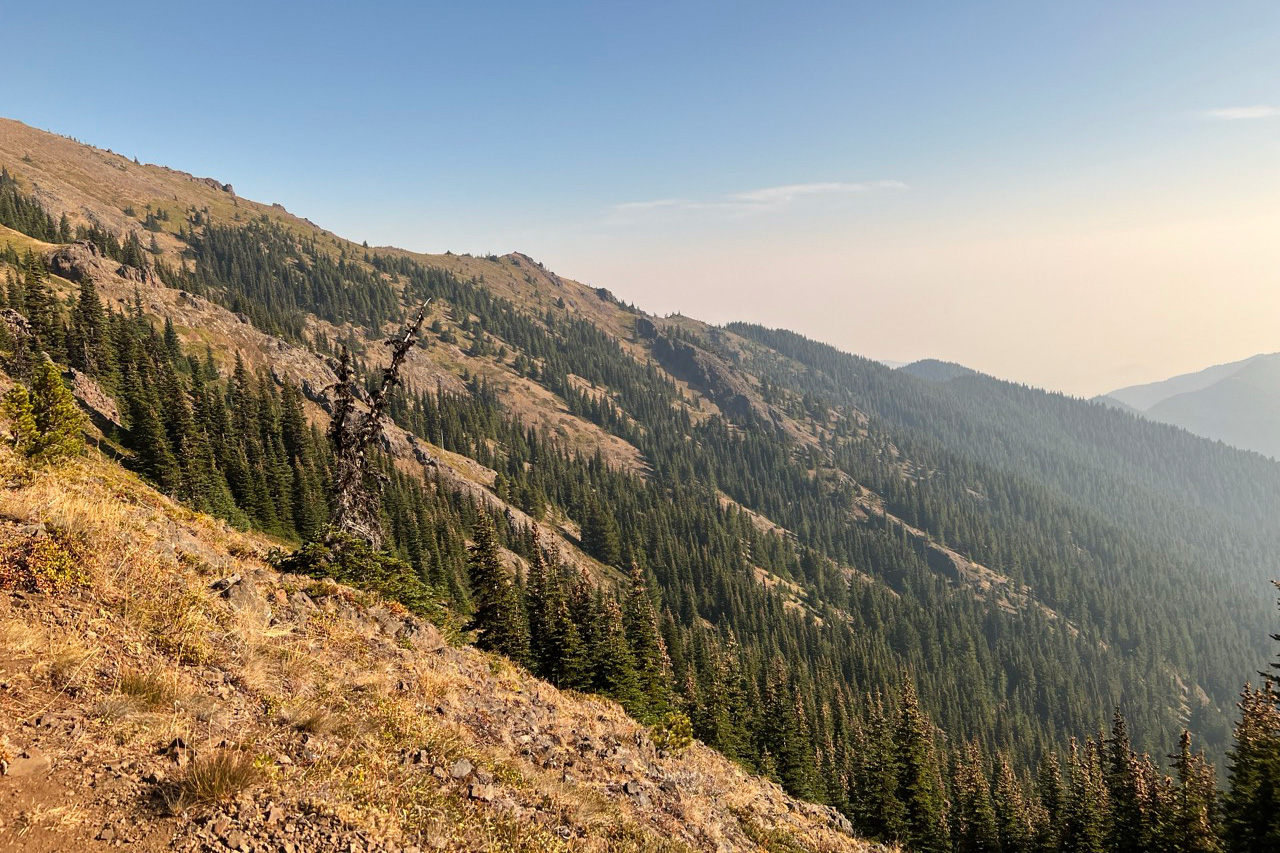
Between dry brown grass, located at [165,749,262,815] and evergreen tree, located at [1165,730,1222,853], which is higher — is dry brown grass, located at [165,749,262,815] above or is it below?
above

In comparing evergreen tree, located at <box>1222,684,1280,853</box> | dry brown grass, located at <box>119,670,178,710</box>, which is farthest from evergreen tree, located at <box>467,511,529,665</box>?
evergreen tree, located at <box>1222,684,1280,853</box>

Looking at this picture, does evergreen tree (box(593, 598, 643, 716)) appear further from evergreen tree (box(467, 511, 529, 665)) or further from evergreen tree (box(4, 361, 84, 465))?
evergreen tree (box(4, 361, 84, 465))

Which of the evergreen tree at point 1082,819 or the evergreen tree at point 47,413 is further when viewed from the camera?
the evergreen tree at point 1082,819

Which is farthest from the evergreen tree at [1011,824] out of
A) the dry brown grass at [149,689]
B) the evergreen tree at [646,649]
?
the dry brown grass at [149,689]

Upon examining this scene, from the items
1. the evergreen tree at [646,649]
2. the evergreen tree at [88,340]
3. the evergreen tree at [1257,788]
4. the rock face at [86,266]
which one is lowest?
the evergreen tree at [646,649]

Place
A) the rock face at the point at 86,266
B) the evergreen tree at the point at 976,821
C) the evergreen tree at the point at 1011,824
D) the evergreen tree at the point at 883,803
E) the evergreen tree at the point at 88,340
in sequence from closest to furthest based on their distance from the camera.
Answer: the evergreen tree at the point at 883,803 → the evergreen tree at the point at 1011,824 → the evergreen tree at the point at 976,821 → the evergreen tree at the point at 88,340 → the rock face at the point at 86,266

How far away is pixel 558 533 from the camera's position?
459 ft

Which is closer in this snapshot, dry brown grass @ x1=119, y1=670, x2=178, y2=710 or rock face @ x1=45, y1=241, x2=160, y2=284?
dry brown grass @ x1=119, y1=670, x2=178, y2=710

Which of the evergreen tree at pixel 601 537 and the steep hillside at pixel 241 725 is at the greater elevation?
the steep hillside at pixel 241 725

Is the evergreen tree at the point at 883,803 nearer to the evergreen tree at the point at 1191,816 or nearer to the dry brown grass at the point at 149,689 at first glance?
the evergreen tree at the point at 1191,816

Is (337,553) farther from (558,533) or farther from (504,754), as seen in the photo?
(558,533)

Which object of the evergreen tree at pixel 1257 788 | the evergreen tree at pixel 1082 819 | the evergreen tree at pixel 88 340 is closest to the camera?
the evergreen tree at pixel 1257 788

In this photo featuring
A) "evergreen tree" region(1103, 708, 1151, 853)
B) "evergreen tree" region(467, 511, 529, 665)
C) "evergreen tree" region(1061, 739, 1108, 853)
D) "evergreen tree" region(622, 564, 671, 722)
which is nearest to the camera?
"evergreen tree" region(1103, 708, 1151, 853)

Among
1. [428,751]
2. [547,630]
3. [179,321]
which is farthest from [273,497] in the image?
[179,321]
